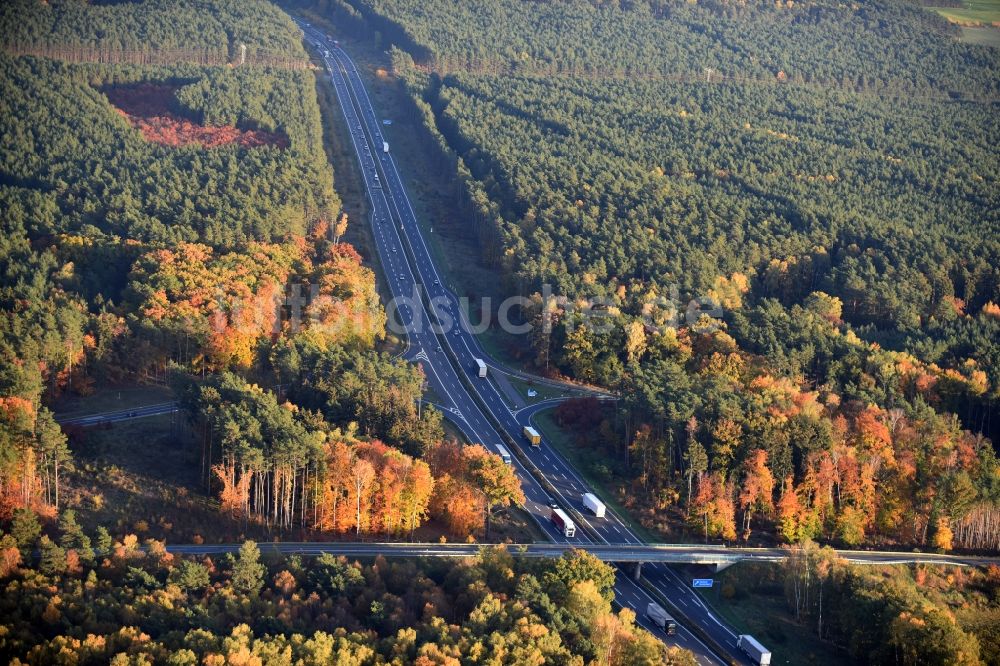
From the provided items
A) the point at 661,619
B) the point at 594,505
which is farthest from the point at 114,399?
the point at 661,619

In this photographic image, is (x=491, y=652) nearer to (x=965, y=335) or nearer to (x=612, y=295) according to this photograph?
(x=612, y=295)

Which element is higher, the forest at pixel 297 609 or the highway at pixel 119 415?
the forest at pixel 297 609

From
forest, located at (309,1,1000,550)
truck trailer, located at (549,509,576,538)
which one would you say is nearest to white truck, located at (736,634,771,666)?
forest, located at (309,1,1000,550)

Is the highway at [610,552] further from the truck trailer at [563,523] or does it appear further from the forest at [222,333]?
the forest at [222,333]

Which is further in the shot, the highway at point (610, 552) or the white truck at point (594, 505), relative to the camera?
the white truck at point (594, 505)

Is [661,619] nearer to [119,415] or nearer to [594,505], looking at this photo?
[594,505]

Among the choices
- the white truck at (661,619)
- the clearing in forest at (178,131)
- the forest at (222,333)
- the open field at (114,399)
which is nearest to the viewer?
the white truck at (661,619)

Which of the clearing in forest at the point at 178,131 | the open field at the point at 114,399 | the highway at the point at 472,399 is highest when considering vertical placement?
the clearing in forest at the point at 178,131

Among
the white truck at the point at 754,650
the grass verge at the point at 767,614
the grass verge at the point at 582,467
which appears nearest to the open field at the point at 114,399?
the grass verge at the point at 582,467
